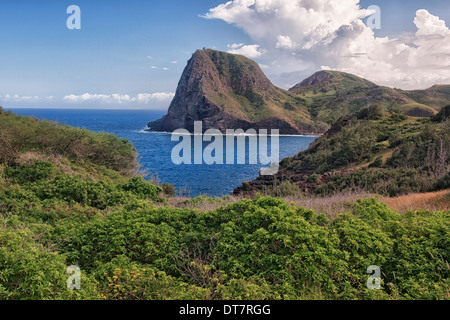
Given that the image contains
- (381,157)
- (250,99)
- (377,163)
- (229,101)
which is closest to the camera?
(377,163)

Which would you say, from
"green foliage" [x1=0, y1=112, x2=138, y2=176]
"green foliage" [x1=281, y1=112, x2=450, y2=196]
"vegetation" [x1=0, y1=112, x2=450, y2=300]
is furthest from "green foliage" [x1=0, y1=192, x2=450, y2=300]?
"green foliage" [x1=0, y1=112, x2=138, y2=176]

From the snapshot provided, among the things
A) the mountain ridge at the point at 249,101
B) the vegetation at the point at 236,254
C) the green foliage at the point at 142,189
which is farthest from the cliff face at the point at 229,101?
the vegetation at the point at 236,254

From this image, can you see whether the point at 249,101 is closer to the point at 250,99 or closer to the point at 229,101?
the point at 250,99

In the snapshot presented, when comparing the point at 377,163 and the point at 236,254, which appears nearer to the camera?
the point at 236,254

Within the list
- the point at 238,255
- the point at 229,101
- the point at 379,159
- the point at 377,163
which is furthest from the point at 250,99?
the point at 238,255

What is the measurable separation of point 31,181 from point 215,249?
13.0m

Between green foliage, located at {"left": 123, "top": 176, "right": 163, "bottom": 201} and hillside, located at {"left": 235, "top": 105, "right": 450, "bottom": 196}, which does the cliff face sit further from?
green foliage, located at {"left": 123, "top": 176, "right": 163, "bottom": 201}

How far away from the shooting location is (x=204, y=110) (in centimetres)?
14762

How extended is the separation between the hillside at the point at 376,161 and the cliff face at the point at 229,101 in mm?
93412

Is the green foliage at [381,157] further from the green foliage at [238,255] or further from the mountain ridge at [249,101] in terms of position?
the mountain ridge at [249,101]

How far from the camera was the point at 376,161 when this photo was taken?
2802 centimetres

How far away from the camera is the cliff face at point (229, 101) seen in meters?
143

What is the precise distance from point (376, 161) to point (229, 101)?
134 metres

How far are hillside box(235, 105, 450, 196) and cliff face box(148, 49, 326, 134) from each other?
9341 cm
